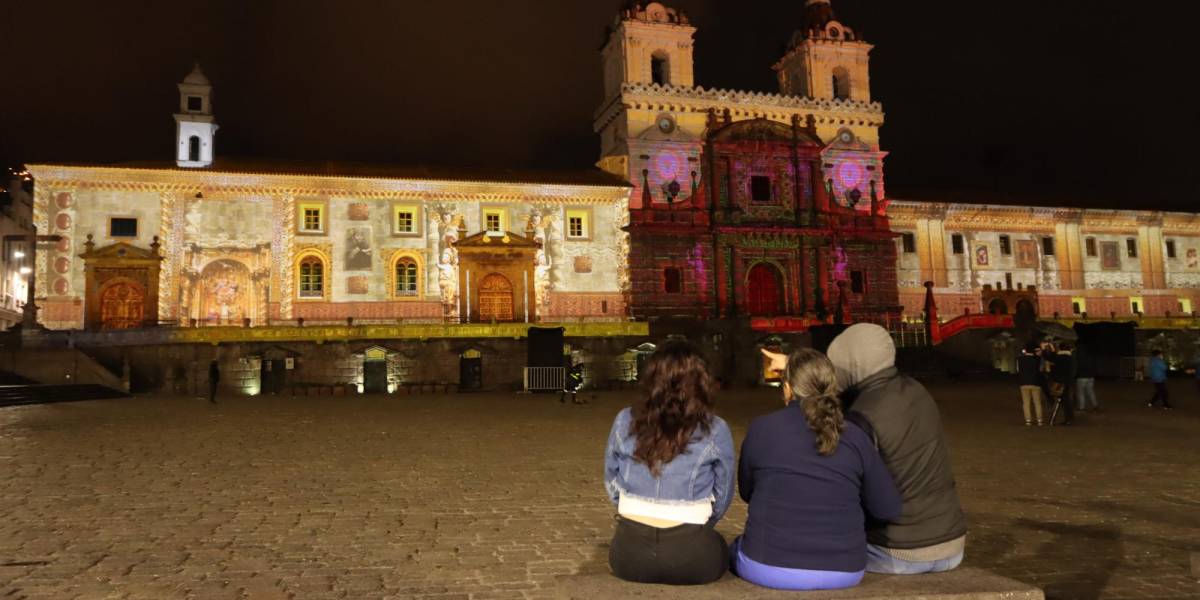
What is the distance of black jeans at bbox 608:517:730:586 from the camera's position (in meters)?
4.28

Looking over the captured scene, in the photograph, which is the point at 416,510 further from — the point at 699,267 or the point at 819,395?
the point at 699,267

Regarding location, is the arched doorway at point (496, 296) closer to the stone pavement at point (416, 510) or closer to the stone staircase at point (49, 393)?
the stone staircase at point (49, 393)

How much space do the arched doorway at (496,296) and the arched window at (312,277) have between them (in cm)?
738

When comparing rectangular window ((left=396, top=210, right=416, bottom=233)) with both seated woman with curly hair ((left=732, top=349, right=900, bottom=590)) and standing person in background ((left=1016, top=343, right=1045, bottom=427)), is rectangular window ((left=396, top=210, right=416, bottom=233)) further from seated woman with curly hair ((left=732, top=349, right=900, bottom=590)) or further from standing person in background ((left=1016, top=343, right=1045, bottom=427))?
seated woman with curly hair ((left=732, top=349, right=900, bottom=590))

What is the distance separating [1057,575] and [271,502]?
303 inches

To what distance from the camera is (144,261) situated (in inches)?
1425

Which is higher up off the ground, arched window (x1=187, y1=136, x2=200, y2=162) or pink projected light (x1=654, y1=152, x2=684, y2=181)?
arched window (x1=187, y1=136, x2=200, y2=162)

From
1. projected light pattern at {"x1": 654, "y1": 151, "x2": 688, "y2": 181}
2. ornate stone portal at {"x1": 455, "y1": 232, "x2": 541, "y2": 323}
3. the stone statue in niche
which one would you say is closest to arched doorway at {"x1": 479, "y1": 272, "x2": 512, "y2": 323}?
ornate stone portal at {"x1": 455, "y1": 232, "x2": 541, "y2": 323}

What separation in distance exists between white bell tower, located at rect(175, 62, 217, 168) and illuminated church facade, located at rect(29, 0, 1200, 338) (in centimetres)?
11

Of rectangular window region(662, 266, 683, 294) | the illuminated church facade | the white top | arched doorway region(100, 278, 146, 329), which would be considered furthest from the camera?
rectangular window region(662, 266, 683, 294)

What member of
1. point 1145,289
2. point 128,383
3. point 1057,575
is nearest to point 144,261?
point 128,383

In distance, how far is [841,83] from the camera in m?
48.9

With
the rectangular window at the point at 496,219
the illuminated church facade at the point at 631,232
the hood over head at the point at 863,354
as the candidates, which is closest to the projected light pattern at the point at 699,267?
the illuminated church facade at the point at 631,232

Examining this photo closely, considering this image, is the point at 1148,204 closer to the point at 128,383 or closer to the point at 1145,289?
the point at 1145,289
